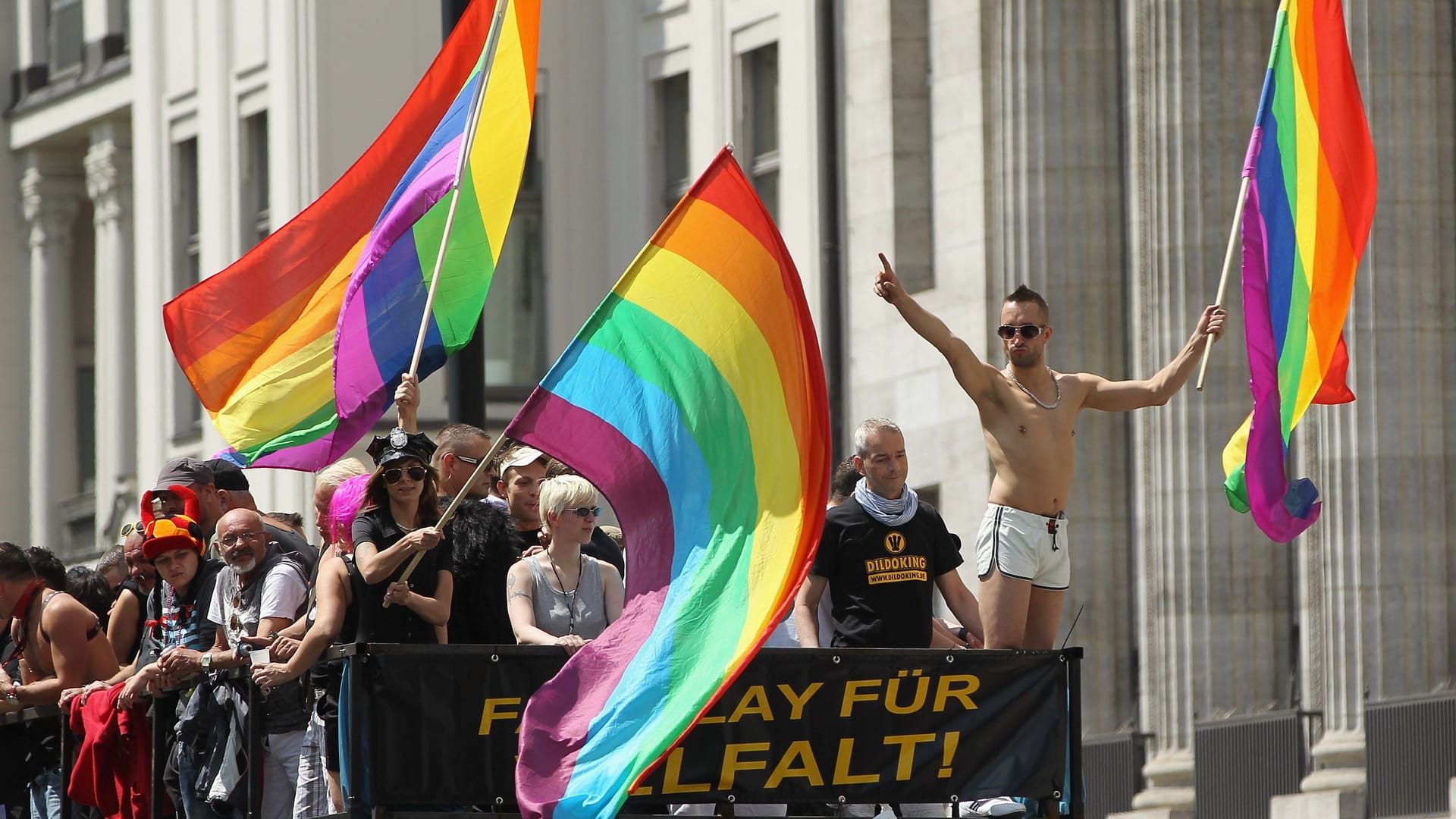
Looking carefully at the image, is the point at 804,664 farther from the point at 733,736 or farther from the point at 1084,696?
the point at 1084,696

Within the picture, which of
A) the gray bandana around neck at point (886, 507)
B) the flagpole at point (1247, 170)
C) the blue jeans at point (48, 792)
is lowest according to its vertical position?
the blue jeans at point (48, 792)

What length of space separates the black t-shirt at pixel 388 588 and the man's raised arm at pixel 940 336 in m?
2.04

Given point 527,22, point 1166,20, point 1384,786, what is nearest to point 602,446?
point 527,22

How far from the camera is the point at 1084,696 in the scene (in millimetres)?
26250

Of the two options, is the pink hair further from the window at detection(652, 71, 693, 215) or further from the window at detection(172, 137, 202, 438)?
the window at detection(172, 137, 202, 438)

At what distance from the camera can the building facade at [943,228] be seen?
22688mm

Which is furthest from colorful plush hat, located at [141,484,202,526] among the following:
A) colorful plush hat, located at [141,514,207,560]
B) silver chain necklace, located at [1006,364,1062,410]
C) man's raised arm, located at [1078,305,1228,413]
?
man's raised arm, located at [1078,305,1228,413]

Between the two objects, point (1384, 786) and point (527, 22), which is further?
point (1384, 786)

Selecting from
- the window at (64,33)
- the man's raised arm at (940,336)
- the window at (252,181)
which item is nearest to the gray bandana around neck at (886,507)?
the man's raised arm at (940,336)

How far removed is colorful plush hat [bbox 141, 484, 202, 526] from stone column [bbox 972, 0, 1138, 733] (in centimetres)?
1352

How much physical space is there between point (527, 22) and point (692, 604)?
14.5ft

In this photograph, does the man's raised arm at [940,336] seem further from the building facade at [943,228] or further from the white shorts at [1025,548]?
the building facade at [943,228]

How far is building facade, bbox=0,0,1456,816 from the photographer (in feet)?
74.4

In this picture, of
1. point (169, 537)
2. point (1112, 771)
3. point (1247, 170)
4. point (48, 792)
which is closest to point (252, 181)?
point (1112, 771)
